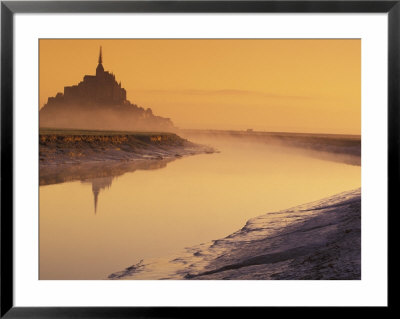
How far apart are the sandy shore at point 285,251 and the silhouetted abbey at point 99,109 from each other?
60 centimetres

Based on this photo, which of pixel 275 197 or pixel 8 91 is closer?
pixel 8 91

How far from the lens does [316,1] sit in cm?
196

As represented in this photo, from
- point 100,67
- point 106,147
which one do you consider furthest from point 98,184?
point 100,67

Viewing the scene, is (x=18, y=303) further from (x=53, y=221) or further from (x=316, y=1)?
(x=316, y=1)

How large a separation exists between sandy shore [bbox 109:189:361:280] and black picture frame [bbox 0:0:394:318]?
148mm

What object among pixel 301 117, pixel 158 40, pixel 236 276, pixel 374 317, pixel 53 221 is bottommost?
pixel 374 317

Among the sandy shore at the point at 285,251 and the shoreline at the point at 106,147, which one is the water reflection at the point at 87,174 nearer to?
the shoreline at the point at 106,147

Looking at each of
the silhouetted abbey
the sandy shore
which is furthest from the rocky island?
the sandy shore

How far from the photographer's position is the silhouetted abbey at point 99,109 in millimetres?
2078

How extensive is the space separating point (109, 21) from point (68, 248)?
1007mm

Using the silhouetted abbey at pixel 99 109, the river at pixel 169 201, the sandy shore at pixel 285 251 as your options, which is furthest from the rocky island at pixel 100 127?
the sandy shore at pixel 285 251

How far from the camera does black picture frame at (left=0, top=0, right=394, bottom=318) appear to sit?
195 cm

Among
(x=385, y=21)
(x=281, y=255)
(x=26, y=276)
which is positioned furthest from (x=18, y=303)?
(x=385, y=21)

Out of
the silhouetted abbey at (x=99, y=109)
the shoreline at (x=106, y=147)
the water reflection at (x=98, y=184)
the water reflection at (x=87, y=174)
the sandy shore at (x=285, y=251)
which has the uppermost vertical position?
the silhouetted abbey at (x=99, y=109)
